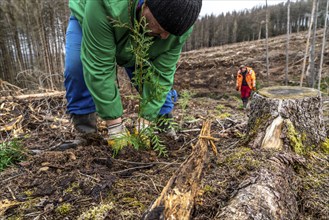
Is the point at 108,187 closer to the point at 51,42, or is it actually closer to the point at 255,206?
the point at 255,206

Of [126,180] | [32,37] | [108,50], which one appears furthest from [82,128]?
[32,37]

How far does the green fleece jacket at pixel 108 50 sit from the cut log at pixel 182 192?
1.94 feet

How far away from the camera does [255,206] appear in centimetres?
102

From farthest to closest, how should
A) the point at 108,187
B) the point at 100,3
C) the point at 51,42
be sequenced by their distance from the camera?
the point at 51,42
the point at 100,3
the point at 108,187

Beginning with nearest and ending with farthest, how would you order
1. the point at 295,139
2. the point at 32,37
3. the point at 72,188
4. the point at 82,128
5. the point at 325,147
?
the point at 72,188 → the point at 295,139 → the point at 325,147 → the point at 82,128 → the point at 32,37

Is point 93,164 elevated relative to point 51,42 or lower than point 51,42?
lower

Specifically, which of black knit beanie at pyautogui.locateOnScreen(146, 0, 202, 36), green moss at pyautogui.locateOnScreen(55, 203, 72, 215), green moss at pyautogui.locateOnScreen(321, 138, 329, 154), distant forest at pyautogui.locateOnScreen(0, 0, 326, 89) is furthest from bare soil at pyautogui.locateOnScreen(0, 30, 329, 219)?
distant forest at pyautogui.locateOnScreen(0, 0, 326, 89)

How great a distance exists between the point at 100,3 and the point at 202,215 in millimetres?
1355

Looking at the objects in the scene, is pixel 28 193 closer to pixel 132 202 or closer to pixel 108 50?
pixel 132 202

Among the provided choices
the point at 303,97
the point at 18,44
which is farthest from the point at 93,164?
the point at 18,44

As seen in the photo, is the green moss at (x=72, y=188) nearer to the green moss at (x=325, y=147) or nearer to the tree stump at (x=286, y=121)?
the tree stump at (x=286, y=121)

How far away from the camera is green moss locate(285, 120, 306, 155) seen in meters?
1.65

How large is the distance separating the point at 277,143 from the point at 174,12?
108 centimetres

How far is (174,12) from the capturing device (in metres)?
1.42
